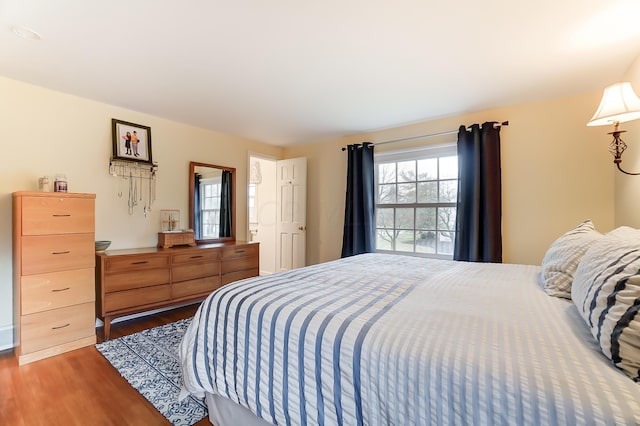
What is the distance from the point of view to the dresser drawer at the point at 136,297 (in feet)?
8.55

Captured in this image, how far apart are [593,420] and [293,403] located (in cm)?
87

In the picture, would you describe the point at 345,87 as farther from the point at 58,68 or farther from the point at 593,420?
the point at 593,420

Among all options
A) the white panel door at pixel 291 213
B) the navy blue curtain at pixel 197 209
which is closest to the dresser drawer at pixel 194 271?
the navy blue curtain at pixel 197 209

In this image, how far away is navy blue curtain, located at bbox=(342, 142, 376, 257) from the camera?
3.87m

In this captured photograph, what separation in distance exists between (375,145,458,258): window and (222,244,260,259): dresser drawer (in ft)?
5.60

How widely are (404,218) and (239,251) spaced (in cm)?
220

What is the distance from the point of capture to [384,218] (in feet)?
13.0

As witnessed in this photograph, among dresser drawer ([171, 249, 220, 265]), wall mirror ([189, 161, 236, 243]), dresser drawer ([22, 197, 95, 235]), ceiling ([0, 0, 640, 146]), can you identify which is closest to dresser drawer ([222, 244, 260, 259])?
dresser drawer ([171, 249, 220, 265])

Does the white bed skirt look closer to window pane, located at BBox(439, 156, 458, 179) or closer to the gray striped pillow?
the gray striped pillow

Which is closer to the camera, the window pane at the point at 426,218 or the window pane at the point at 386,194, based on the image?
the window pane at the point at 426,218

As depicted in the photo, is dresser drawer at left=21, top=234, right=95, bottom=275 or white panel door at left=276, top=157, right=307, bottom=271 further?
white panel door at left=276, top=157, right=307, bottom=271

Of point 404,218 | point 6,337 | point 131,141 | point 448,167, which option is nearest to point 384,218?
point 404,218

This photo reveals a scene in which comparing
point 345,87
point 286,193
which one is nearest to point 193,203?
point 286,193

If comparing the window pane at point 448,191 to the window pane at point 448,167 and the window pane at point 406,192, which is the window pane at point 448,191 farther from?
the window pane at point 406,192
